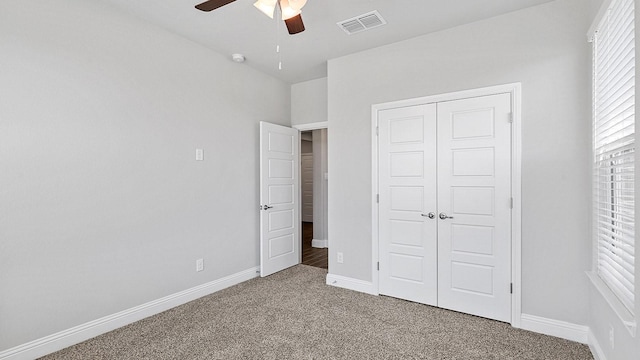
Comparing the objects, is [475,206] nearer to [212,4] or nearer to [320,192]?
[212,4]

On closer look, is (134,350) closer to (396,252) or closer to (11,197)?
(11,197)

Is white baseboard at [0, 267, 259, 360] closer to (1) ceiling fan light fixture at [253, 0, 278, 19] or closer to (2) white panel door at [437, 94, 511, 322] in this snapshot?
(2) white panel door at [437, 94, 511, 322]

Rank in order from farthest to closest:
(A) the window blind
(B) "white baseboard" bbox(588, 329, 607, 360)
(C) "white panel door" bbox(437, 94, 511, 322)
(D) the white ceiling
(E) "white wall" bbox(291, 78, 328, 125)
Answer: (E) "white wall" bbox(291, 78, 328, 125) < (C) "white panel door" bbox(437, 94, 511, 322) < (D) the white ceiling < (B) "white baseboard" bbox(588, 329, 607, 360) < (A) the window blind

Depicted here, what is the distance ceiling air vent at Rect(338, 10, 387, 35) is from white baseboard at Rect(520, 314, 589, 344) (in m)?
2.96

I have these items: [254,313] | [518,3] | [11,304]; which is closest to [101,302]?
[11,304]

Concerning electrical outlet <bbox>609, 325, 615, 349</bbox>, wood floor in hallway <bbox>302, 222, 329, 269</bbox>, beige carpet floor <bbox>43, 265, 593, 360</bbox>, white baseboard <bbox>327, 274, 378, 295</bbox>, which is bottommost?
wood floor in hallway <bbox>302, 222, 329, 269</bbox>

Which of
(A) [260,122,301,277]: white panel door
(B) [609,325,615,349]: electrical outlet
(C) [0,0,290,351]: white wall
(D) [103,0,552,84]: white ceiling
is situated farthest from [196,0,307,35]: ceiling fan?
(B) [609,325,615,349]: electrical outlet

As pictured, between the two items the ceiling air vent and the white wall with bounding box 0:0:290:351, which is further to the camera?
the ceiling air vent

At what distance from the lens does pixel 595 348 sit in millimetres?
2127

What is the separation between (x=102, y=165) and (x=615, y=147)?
373 centimetres

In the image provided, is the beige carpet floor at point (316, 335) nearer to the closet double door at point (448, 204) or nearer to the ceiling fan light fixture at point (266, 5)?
the closet double door at point (448, 204)

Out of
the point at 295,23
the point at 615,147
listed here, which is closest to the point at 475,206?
the point at 615,147

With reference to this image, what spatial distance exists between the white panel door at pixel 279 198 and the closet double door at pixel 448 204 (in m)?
1.54

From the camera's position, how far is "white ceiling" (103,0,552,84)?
2537 mm
